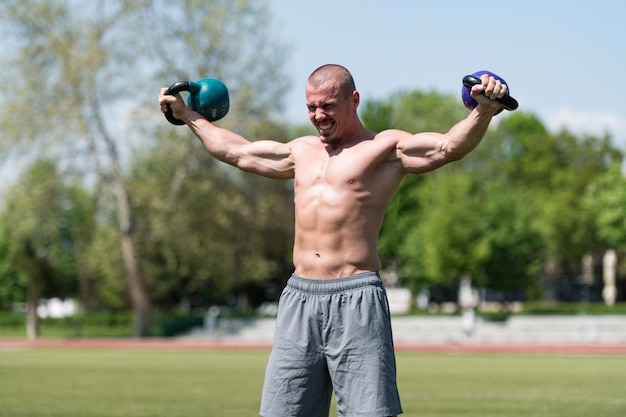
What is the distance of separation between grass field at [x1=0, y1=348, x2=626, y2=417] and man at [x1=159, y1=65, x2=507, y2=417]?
6689 millimetres

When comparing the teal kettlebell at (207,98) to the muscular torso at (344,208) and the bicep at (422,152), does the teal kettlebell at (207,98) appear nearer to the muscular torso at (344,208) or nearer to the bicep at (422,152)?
the muscular torso at (344,208)

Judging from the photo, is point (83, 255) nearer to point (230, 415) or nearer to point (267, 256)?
point (267, 256)

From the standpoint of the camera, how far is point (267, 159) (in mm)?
6137

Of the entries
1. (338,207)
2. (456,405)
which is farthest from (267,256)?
(338,207)

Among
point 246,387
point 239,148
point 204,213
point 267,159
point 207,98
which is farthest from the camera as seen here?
point 204,213

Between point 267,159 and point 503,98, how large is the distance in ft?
4.76

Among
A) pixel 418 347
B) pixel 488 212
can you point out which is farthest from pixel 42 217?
pixel 488 212

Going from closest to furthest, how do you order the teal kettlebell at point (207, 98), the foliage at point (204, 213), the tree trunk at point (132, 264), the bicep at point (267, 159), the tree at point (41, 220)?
the bicep at point (267, 159) → the teal kettlebell at point (207, 98) → the tree at point (41, 220) → the foliage at point (204, 213) → the tree trunk at point (132, 264)

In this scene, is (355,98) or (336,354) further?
(355,98)

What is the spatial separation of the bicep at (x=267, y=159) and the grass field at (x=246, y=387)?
20.9ft

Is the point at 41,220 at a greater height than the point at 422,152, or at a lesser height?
greater

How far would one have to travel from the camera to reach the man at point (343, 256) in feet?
17.9

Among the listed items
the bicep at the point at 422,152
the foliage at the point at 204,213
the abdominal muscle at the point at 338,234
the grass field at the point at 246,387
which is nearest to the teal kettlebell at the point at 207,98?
the abdominal muscle at the point at 338,234

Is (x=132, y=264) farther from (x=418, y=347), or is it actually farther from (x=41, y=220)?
(x=418, y=347)
